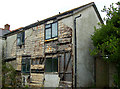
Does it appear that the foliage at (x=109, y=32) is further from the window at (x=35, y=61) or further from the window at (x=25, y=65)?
the window at (x=25, y=65)

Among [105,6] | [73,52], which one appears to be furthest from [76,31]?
[105,6]

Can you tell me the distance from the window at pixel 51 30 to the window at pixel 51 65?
2.06m

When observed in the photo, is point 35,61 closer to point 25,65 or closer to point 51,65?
point 25,65

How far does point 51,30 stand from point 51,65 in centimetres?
300

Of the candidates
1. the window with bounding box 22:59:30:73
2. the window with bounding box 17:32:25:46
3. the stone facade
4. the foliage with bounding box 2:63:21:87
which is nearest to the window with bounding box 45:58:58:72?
the stone facade

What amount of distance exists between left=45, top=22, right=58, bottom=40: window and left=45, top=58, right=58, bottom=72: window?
81.0 inches

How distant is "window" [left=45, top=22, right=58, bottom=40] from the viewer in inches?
478

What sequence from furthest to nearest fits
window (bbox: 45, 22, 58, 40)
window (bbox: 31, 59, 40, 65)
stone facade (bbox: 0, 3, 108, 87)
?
window (bbox: 31, 59, 40, 65) < window (bbox: 45, 22, 58, 40) < stone facade (bbox: 0, 3, 108, 87)

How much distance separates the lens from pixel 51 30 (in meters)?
12.5

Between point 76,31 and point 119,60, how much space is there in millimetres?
3673

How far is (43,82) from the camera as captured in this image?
482 inches

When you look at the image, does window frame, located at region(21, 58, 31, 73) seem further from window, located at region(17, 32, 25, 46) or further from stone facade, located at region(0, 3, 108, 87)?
window, located at region(17, 32, 25, 46)

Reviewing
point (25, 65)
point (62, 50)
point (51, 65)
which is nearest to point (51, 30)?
point (62, 50)

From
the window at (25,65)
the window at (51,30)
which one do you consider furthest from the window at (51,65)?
the window at (25,65)
